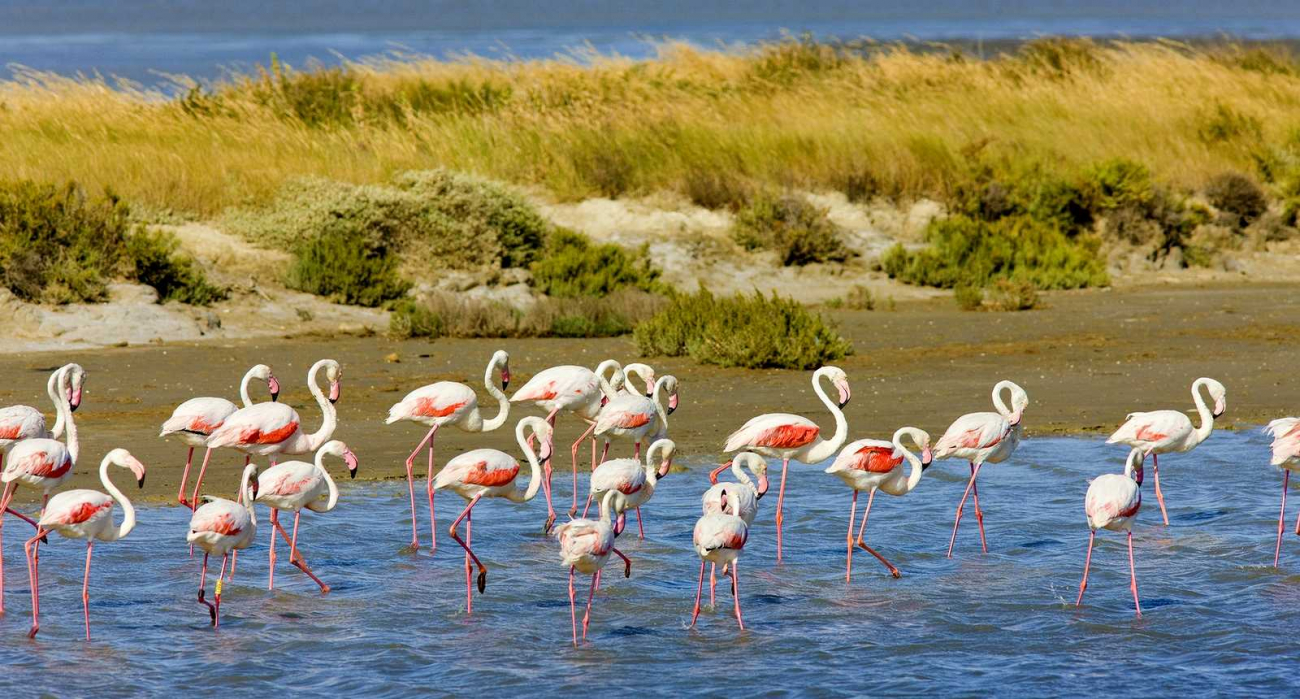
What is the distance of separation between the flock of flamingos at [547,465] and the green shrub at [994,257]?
998 cm

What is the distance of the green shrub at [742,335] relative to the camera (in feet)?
46.5

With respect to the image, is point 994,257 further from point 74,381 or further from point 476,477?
point 74,381

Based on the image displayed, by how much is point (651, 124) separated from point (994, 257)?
18.0ft

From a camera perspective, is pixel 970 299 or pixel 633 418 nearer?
pixel 633 418

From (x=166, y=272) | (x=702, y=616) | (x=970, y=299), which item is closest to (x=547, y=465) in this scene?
(x=702, y=616)

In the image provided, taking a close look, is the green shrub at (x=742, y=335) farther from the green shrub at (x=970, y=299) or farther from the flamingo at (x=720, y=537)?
the flamingo at (x=720, y=537)

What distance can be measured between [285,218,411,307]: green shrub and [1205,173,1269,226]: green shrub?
12232 mm

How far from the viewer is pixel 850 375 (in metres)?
14.0

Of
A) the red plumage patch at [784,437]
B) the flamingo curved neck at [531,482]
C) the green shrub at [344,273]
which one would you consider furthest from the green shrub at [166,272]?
the red plumage patch at [784,437]

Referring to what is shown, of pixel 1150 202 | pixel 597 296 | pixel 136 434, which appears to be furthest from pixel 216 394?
pixel 1150 202

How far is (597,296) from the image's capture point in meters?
17.2

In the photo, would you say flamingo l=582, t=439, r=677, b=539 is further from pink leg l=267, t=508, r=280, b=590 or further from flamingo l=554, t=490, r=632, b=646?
pink leg l=267, t=508, r=280, b=590

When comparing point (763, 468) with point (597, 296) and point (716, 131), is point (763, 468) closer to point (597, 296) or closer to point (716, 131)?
point (597, 296)

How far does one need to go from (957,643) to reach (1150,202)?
1593 cm
